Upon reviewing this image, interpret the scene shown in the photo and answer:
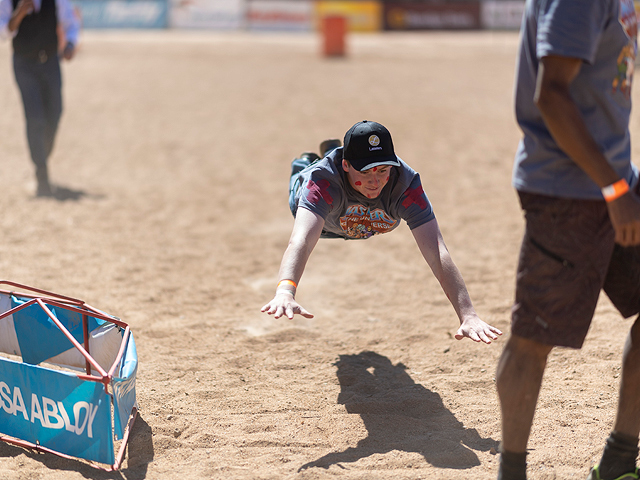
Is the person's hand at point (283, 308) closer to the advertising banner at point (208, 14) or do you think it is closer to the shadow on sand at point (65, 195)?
the shadow on sand at point (65, 195)

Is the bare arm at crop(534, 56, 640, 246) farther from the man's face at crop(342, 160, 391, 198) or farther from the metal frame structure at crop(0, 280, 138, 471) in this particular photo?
the metal frame structure at crop(0, 280, 138, 471)

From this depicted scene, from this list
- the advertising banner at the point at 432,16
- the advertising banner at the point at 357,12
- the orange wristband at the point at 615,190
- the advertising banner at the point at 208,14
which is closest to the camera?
the orange wristband at the point at 615,190

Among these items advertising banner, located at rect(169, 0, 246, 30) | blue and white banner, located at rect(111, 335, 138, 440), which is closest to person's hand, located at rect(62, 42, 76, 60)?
blue and white banner, located at rect(111, 335, 138, 440)

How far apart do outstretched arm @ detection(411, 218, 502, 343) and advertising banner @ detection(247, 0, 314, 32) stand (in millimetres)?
24629

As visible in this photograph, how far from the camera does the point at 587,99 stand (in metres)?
2.09

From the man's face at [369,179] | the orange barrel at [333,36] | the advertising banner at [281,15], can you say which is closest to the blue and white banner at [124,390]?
the man's face at [369,179]

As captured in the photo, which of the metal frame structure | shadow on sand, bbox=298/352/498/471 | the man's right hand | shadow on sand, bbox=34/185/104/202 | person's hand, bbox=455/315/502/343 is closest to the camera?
the metal frame structure

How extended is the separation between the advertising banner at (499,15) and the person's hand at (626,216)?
91.0ft

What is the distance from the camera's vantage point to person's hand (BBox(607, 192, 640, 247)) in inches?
77.5

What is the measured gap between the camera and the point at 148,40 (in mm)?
21672

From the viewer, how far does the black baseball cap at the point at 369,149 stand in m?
3.11

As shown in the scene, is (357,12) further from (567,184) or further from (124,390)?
(567,184)

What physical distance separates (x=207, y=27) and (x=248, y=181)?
19.2 metres

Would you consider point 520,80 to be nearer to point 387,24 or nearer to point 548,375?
point 548,375
